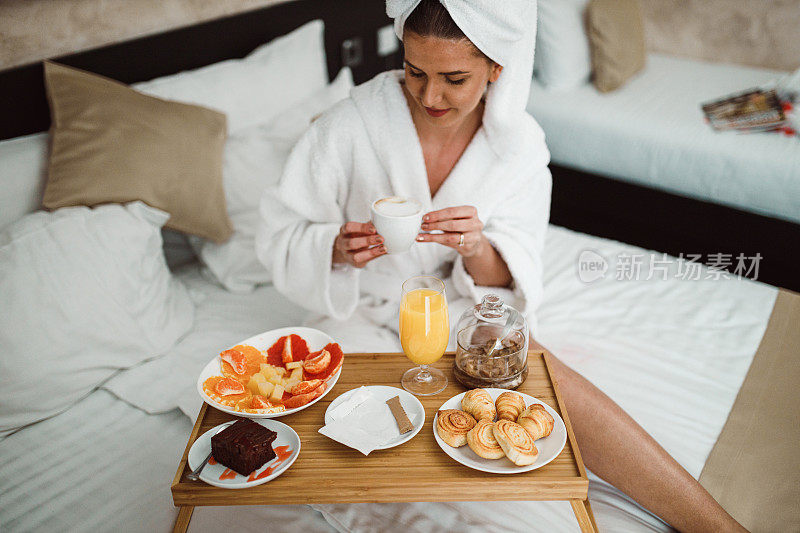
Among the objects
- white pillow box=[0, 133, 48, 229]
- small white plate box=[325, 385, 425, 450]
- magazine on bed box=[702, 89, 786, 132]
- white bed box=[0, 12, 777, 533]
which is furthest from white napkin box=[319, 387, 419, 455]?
magazine on bed box=[702, 89, 786, 132]

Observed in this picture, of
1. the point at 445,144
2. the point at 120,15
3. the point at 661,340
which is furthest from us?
the point at 120,15

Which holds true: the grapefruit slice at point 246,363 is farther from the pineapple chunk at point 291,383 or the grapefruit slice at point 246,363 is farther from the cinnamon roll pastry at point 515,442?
the cinnamon roll pastry at point 515,442

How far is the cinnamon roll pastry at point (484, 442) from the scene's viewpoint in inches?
38.2

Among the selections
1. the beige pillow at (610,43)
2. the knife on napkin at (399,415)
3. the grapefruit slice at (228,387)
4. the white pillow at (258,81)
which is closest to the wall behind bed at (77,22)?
the white pillow at (258,81)

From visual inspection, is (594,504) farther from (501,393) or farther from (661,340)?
(661,340)

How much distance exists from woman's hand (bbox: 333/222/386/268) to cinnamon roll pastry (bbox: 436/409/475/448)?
1.18ft

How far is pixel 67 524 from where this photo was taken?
3.86ft

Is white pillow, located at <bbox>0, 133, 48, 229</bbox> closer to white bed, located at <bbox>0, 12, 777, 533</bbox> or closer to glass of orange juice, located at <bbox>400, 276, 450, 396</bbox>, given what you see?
white bed, located at <bbox>0, 12, 777, 533</bbox>

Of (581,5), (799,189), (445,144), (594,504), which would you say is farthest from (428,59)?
(581,5)

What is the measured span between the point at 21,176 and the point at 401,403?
108 cm

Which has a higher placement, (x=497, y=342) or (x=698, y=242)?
(x=497, y=342)

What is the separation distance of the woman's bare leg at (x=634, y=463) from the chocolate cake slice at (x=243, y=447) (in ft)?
1.78

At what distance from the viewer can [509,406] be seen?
41.4 inches

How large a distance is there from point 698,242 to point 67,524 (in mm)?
2424
